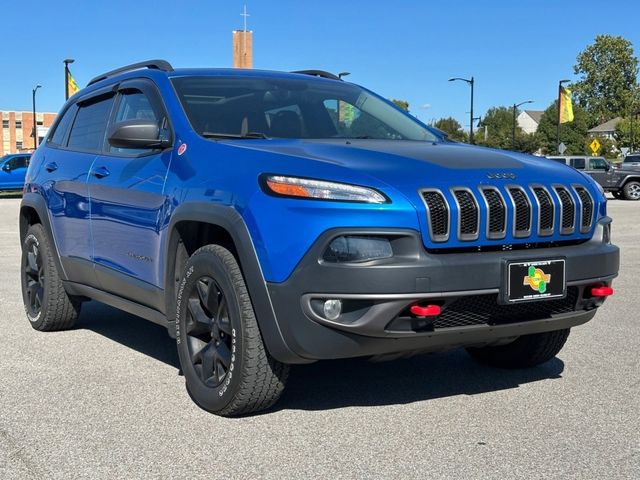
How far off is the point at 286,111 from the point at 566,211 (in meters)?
1.74

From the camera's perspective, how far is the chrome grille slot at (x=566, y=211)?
3775mm

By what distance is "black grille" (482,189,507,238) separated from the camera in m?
3.53

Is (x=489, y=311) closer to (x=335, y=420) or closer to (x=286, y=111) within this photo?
(x=335, y=420)

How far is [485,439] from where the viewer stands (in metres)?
3.55

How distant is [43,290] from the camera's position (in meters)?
5.96

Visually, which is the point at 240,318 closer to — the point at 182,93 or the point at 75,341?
the point at 182,93

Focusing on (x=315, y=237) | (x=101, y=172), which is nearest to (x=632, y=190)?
(x=101, y=172)

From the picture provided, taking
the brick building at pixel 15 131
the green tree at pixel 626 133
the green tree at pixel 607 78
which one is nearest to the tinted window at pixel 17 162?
the green tree at pixel 626 133

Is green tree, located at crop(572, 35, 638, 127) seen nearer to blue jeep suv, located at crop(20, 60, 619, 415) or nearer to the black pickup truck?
the black pickup truck

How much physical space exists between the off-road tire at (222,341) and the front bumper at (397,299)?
225mm

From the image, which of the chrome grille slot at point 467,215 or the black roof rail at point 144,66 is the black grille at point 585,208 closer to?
the chrome grille slot at point 467,215

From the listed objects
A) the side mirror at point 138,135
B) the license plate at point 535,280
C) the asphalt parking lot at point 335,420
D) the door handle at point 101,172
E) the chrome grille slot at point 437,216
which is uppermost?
the side mirror at point 138,135

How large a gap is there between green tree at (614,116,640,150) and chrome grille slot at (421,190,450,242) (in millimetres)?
99554

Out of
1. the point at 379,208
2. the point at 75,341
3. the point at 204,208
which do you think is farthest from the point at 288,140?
the point at 75,341
